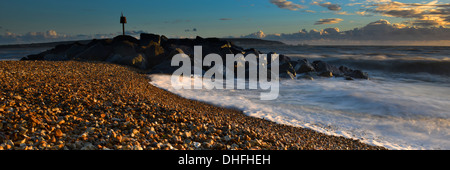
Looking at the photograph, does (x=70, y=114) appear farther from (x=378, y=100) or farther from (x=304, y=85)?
(x=304, y=85)

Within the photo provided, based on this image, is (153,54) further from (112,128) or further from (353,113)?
(112,128)

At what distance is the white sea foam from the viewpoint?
661 cm

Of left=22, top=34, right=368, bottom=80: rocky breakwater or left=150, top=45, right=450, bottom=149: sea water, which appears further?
left=22, top=34, right=368, bottom=80: rocky breakwater

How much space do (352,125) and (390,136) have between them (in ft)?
3.10

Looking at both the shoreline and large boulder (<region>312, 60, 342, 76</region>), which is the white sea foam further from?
large boulder (<region>312, 60, 342, 76</region>)

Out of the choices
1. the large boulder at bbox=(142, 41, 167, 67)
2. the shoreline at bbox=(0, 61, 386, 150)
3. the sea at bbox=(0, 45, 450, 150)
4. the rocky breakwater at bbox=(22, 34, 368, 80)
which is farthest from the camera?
the large boulder at bbox=(142, 41, 167, 67)

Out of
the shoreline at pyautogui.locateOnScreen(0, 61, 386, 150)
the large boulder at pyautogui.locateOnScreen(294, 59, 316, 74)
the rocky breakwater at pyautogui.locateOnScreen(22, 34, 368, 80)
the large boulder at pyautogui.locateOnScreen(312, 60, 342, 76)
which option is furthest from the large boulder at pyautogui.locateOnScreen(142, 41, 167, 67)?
the shoreline at pyautogui.locateOnScreen(0, 61, 386, 150)

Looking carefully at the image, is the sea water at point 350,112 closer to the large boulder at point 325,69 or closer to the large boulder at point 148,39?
the large boulder at point 325,69
